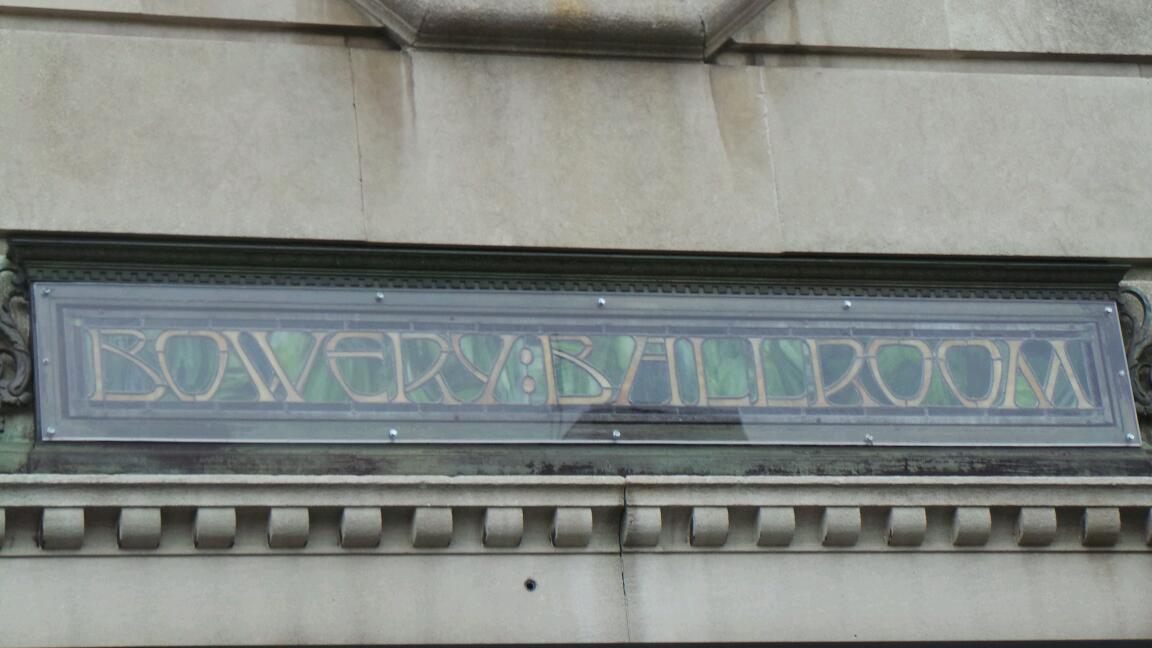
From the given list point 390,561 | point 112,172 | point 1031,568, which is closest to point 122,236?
point 112,172

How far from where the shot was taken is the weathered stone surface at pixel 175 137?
991cm

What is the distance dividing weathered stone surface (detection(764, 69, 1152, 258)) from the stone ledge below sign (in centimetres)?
129

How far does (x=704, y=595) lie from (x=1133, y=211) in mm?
2968

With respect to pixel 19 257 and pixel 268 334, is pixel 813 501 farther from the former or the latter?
pixel 19 257

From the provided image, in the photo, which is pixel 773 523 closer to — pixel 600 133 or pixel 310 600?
pixel 310 600

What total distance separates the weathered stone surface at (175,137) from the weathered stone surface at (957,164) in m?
2.09

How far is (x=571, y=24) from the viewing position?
10.7m

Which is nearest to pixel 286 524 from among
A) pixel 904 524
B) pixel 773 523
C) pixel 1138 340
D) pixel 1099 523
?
pixel 773 523

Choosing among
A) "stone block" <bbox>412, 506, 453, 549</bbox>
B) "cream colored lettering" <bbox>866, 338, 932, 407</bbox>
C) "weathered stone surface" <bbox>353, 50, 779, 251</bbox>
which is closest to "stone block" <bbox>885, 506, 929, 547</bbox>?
"cream colored lettering" <bbox>866, 338, 932, 407</bbox>

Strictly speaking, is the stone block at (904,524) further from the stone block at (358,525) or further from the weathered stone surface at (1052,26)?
the weathered stone surface at (1052,26)

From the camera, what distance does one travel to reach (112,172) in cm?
998

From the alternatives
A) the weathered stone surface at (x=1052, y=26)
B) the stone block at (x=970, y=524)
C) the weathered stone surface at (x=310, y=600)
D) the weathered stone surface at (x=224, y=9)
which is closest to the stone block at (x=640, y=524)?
the weathered stone surface at (x=310, y=600)

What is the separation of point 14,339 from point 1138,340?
194 inches

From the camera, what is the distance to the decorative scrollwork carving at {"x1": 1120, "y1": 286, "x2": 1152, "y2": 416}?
10656 millimetres
